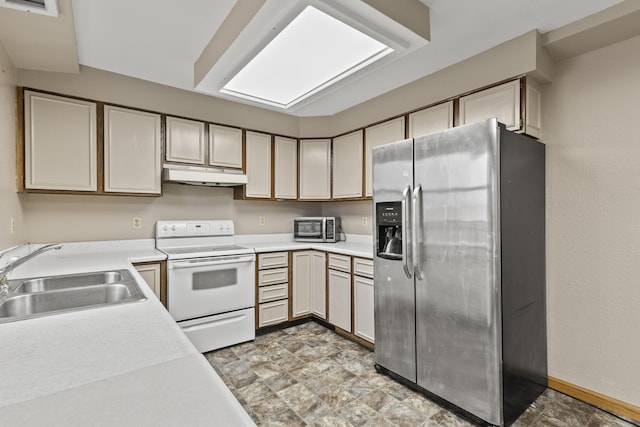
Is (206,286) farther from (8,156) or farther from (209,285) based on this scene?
(8,156)

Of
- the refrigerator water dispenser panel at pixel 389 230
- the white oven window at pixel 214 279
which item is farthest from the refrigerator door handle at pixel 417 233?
the white oven window at pixel 214 279

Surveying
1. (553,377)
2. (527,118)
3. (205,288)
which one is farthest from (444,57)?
(205,288)

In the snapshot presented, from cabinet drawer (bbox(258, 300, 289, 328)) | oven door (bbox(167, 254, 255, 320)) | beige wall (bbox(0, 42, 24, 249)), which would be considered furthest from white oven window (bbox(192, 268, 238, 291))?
beige wall (bbox(0, 42, 24, 249))

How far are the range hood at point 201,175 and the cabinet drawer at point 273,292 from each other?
110 centimetres

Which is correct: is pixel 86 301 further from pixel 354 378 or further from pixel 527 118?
pixel 527 118

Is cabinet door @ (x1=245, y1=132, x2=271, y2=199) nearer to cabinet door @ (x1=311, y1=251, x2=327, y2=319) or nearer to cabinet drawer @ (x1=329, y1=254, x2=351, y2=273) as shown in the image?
cabinet door @ (x1=311, y1=251, x2=327, y2=319)

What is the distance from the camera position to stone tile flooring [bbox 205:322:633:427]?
1931 mm

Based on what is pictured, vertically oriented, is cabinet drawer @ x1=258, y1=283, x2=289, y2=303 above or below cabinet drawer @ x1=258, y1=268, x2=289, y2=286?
below

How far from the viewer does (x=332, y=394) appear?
219cm

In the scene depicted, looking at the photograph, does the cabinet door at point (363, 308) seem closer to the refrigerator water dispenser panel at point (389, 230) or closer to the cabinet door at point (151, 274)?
the refrigerator water dispenser panel at point (389, 230)

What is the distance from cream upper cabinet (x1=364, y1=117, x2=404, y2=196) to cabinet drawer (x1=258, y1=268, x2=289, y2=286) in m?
1.19

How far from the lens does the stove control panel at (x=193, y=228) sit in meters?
3.04

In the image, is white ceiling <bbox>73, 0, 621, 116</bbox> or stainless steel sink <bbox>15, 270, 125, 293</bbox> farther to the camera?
white ceiling <bbox>73, 0, 621, 116</bbox>

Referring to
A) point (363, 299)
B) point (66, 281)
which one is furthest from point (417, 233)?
point (66, 281)
